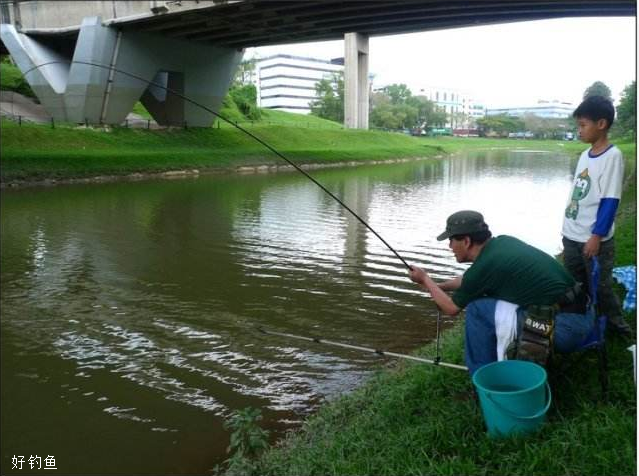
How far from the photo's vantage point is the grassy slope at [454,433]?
254cm

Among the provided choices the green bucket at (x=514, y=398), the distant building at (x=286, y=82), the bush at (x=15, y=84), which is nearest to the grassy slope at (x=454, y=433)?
the green bucket at (x=514, y=398)

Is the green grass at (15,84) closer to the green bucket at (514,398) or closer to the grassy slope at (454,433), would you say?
the grassy slope at (454,433)

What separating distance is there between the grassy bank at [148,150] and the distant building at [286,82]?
85.9 m

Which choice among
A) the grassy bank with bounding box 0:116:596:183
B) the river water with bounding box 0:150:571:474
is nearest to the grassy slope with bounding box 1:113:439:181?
the grassy bank with bounding box 0:116:596:183

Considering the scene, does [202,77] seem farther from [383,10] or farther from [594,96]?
[594,96]

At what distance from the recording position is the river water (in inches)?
159

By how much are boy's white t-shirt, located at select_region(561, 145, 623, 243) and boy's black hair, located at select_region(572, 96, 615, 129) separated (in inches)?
7.7

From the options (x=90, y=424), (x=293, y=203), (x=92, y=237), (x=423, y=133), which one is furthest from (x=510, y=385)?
(x=423, y=133)

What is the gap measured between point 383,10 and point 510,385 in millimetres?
30998

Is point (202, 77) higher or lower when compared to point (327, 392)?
higher

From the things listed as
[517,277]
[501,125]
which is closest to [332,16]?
[517,277]

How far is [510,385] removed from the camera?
9.61 feet

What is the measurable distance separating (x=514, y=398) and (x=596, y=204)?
1581mm

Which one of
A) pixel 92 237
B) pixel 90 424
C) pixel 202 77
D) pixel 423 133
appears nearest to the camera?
pixel 90 424
